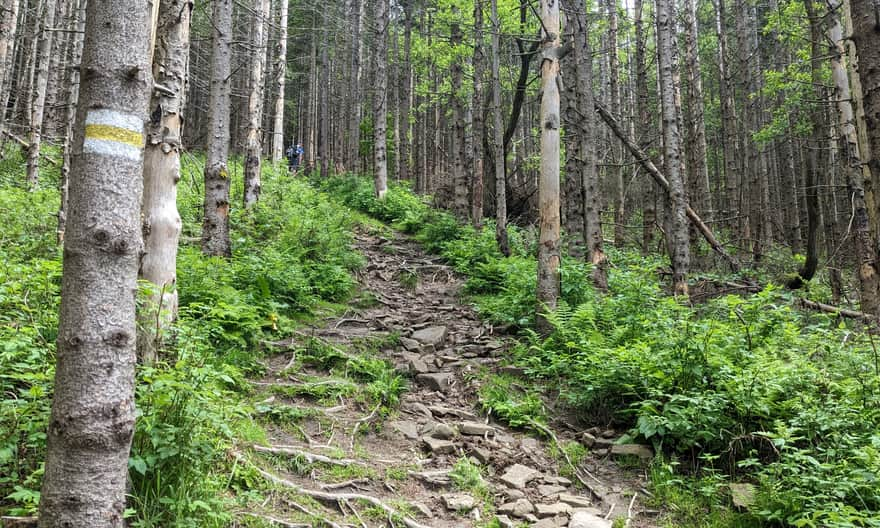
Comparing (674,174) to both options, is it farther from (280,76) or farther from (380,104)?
(280,76)

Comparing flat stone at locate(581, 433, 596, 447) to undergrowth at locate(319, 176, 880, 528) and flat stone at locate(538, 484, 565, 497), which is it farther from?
flat stone at locate(538, 484, 565, 497)

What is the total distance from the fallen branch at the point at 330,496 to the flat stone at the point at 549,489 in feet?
3.64

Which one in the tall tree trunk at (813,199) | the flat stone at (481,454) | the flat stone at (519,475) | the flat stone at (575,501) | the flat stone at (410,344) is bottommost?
the flat stone at (575,501)

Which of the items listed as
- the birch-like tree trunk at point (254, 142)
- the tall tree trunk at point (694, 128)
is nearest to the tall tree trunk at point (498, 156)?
the birch-like tree trunk at point (254, 142)

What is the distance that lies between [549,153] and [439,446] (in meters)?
4.83

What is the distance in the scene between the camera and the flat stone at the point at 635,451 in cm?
498

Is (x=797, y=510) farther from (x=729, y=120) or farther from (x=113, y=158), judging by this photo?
(x=729, y=120)

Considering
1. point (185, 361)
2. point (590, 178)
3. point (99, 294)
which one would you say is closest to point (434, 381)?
point (185, 361)

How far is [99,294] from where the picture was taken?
202cm

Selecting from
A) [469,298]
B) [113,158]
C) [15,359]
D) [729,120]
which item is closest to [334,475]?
[15,359]

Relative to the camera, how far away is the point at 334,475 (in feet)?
14.3

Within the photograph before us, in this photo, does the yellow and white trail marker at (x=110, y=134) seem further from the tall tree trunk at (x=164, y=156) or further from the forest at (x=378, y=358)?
the tall tree trunk at (x=164, y=156)

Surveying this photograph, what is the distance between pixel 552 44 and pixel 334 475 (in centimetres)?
677

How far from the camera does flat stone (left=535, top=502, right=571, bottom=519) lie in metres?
4.11
